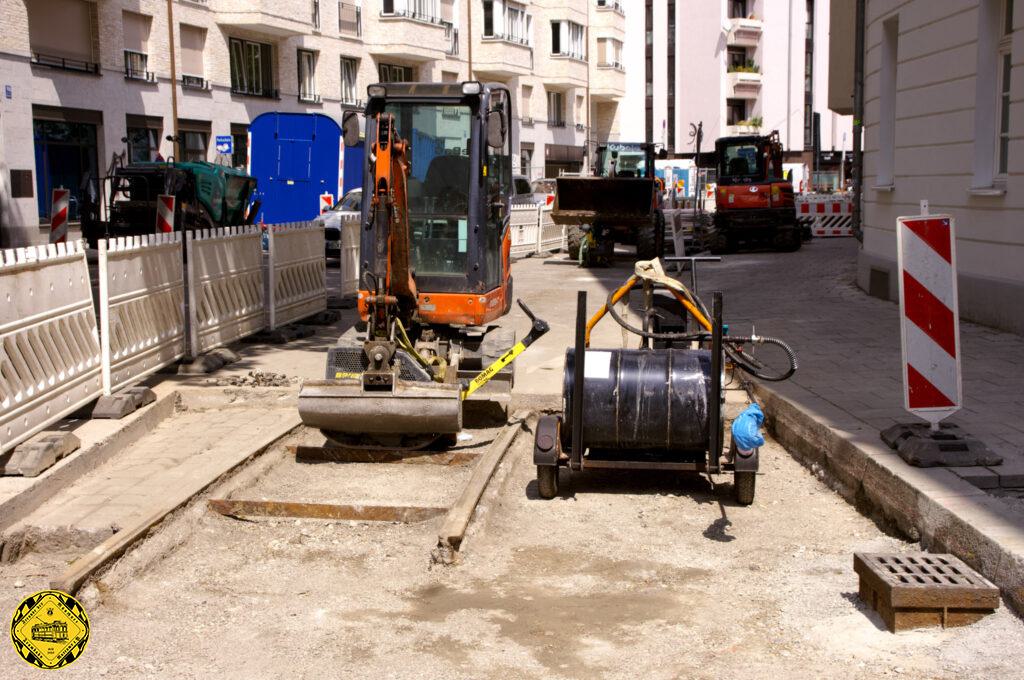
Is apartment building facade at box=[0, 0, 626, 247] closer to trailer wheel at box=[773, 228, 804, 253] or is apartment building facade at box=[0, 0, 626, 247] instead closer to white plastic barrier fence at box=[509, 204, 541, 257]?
white plastic barrier fence at box=[509, 204, 541, 257]

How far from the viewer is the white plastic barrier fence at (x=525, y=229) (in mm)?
27797

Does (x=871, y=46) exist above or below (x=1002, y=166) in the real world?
above

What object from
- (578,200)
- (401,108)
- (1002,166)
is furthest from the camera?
(578,200)

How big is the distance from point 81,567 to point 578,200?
1996 centimetres

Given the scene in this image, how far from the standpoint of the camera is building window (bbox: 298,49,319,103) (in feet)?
134

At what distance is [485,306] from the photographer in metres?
10.8

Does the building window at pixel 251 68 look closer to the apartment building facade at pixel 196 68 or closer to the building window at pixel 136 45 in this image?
the apartment building facade at pixel 196 68

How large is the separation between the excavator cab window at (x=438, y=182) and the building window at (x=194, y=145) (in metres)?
25.9

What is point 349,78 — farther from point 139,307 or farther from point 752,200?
point 139,307

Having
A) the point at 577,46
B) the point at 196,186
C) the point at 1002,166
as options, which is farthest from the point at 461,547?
the point at 577,46

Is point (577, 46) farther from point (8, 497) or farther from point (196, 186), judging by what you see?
point (8, 497)

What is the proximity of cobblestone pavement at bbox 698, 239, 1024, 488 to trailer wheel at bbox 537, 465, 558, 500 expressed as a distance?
90.5 inches

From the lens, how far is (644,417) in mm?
7027

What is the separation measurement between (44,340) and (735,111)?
206 ft
